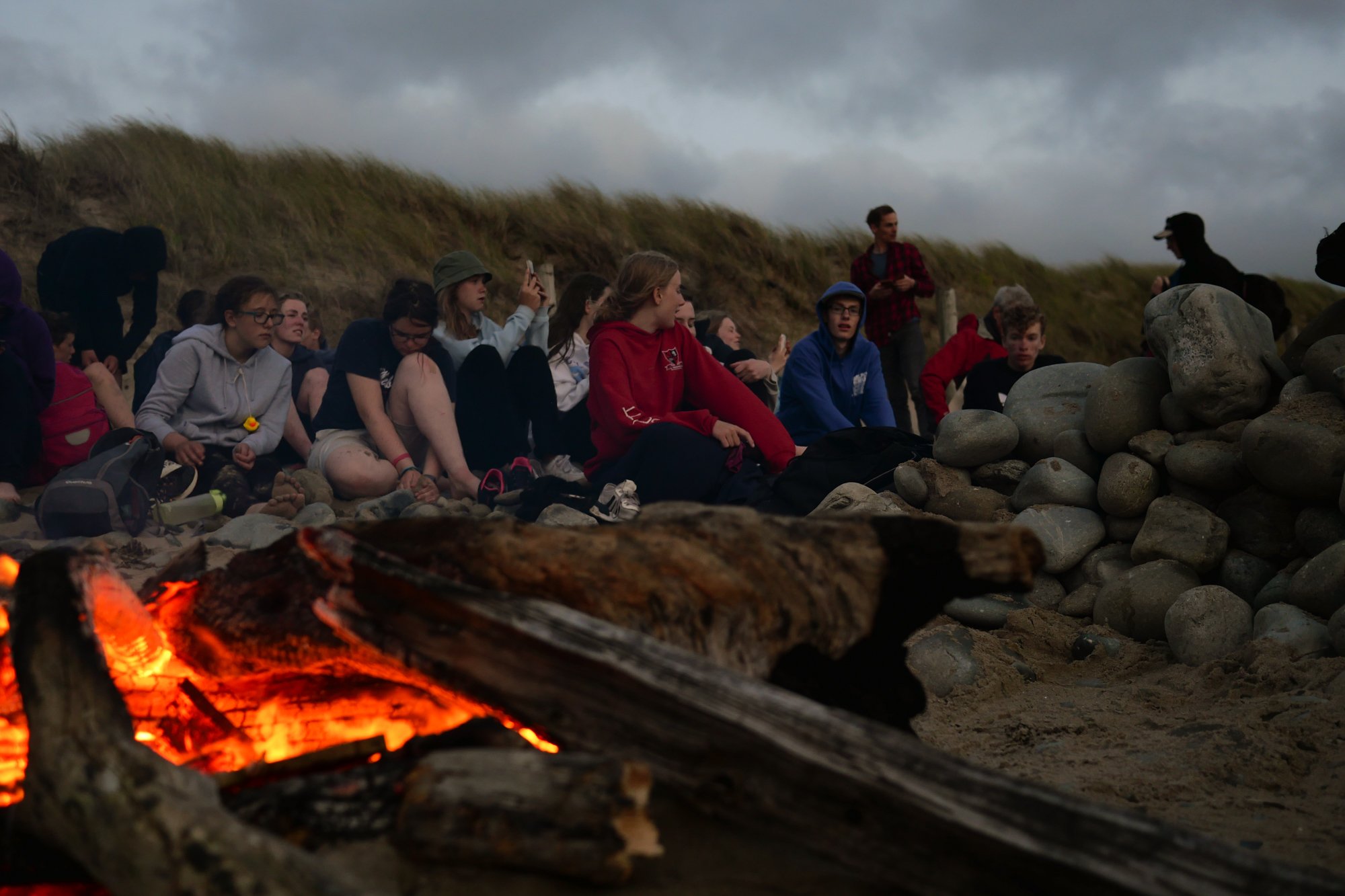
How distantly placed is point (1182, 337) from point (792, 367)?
3049 millimetres

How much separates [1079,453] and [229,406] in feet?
18.7

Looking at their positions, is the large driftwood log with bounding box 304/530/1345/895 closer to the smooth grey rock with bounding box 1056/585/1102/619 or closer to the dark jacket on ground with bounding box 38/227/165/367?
the smooth grey rock with bounding box 1056/585/1102/619

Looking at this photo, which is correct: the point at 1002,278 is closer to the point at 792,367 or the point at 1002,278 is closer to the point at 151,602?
the point at 792,367

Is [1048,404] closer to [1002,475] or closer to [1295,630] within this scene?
[1002,475]

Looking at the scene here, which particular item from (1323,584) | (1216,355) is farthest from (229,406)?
(1323,584)

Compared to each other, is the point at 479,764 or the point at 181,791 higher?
the point at 479,764

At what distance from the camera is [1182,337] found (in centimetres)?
472

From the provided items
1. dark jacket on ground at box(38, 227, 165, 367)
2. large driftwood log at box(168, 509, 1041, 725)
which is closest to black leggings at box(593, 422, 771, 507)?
large driftwood log at box(168, 509, 1041, 725)

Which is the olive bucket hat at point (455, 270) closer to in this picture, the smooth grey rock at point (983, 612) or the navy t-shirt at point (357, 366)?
the navy t-shirt at point (357, 366)

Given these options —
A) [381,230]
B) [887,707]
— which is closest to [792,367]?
[887,707]

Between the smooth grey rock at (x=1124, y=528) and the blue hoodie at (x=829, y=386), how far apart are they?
2.38 m

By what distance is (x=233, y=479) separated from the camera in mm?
7012

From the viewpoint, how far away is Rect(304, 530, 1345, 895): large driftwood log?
65.1 inches

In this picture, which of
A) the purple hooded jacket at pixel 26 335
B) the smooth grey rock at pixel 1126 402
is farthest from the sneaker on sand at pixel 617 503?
the purple hooded jacket at pixel 26 335
